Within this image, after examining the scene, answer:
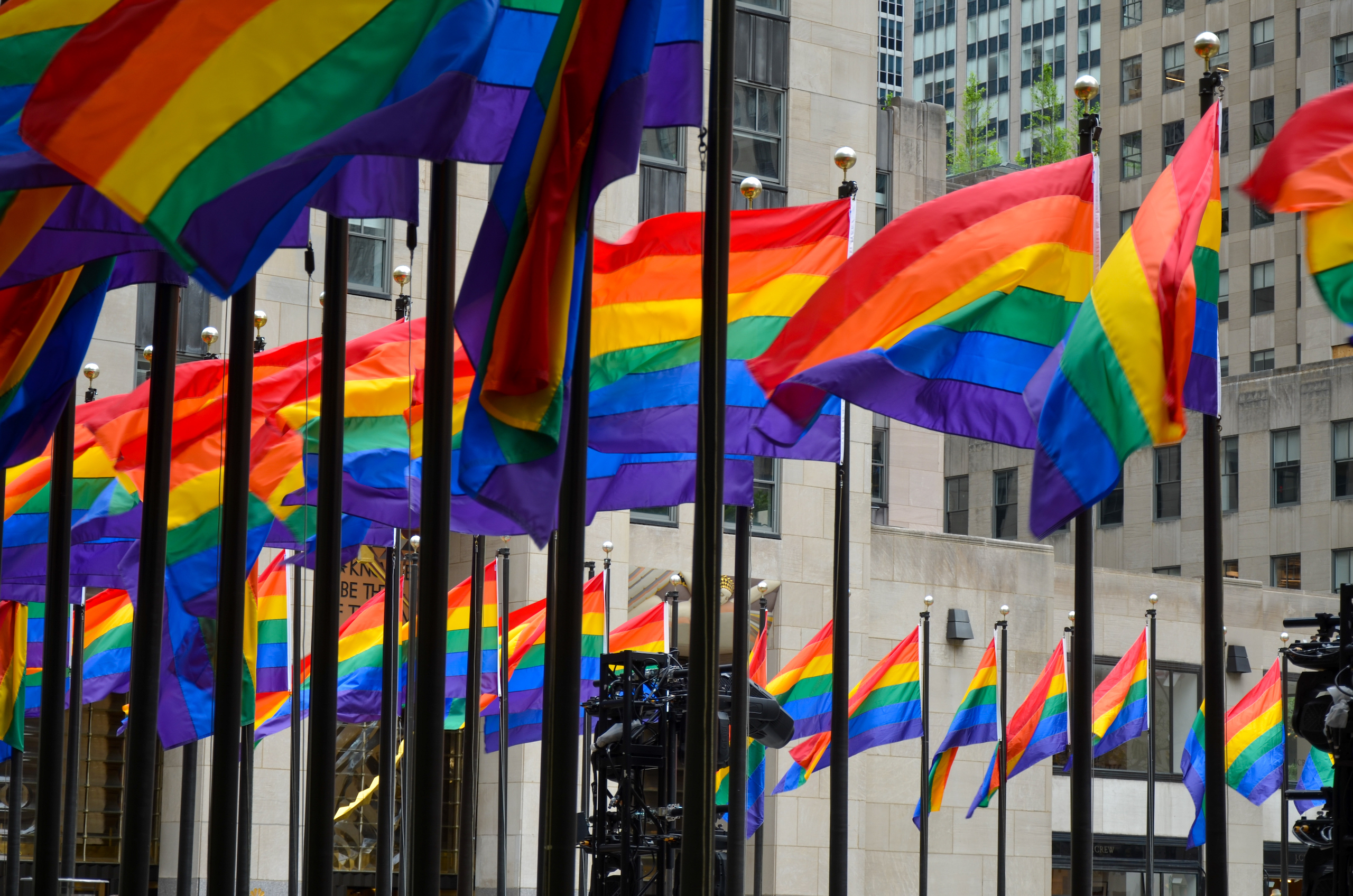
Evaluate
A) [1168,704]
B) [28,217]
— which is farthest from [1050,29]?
[28,217]

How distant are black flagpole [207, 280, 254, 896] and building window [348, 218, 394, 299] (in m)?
26.8

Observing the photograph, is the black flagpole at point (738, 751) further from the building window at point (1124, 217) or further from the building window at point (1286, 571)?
the building window at point (1124, 217)

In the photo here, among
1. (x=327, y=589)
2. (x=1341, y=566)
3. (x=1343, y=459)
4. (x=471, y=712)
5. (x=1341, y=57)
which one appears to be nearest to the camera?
(x=327, y=589)

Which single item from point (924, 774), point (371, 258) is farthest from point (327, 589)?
point (371, 258)

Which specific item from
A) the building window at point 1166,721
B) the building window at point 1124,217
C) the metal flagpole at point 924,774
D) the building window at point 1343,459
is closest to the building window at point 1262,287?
the building window at point 1124,217

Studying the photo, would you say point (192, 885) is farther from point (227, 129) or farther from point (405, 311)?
point (227, 129)

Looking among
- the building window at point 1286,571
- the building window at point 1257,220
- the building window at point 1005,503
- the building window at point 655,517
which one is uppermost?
the building window at point 1257,220

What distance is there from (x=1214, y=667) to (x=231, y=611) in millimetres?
7593

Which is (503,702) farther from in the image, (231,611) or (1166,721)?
(1166,721)

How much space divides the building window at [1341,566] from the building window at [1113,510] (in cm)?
868

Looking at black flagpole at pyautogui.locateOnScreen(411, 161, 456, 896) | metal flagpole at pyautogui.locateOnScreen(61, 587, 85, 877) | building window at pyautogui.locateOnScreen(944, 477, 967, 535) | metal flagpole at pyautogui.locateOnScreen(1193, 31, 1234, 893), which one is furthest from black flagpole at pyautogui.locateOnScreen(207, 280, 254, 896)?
building window at pyautogui.locateOnScreen(944, 477, 967, 535)

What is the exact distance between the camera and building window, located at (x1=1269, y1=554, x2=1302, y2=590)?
7231cm

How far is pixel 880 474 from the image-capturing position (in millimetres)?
51125

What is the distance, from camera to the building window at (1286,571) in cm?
7231
